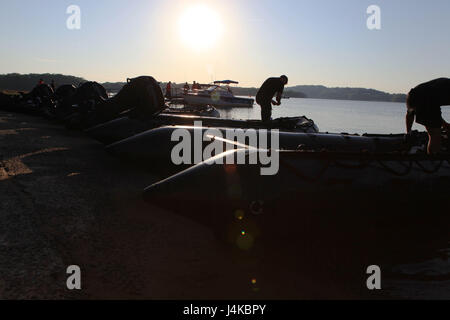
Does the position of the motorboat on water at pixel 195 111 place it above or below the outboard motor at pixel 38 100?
below

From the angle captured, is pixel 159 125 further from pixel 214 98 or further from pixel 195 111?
pixel 214 98

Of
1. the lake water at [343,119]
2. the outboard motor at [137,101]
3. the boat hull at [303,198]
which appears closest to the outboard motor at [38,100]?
the outboard motor at [137,101]

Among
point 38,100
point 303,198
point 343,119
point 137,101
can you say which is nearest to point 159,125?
point 137,101

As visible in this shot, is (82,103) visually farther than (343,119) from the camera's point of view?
No

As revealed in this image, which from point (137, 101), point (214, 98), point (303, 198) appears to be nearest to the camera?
point (303, 198)

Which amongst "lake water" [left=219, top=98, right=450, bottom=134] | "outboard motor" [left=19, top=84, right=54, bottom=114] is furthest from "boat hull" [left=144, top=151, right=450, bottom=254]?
"lake water" [left=219, top=98, right=450, bottom=134]

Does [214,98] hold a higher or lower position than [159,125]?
higher

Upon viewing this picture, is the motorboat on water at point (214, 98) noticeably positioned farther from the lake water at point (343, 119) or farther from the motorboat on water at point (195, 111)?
the motorboat on water at point (195, 111)

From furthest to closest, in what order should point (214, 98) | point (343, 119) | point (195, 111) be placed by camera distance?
point (343, 119) → point (214, 98) → point (195, 111)

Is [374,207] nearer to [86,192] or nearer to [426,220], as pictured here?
[426,220]

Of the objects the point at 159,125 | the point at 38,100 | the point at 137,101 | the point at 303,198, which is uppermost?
the point at 38,100

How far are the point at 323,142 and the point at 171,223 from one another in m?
4.47

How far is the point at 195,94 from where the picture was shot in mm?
47250

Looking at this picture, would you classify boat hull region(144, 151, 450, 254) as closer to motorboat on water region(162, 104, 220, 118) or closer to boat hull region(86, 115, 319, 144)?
boat hull region(86, 115, 319, 144)
